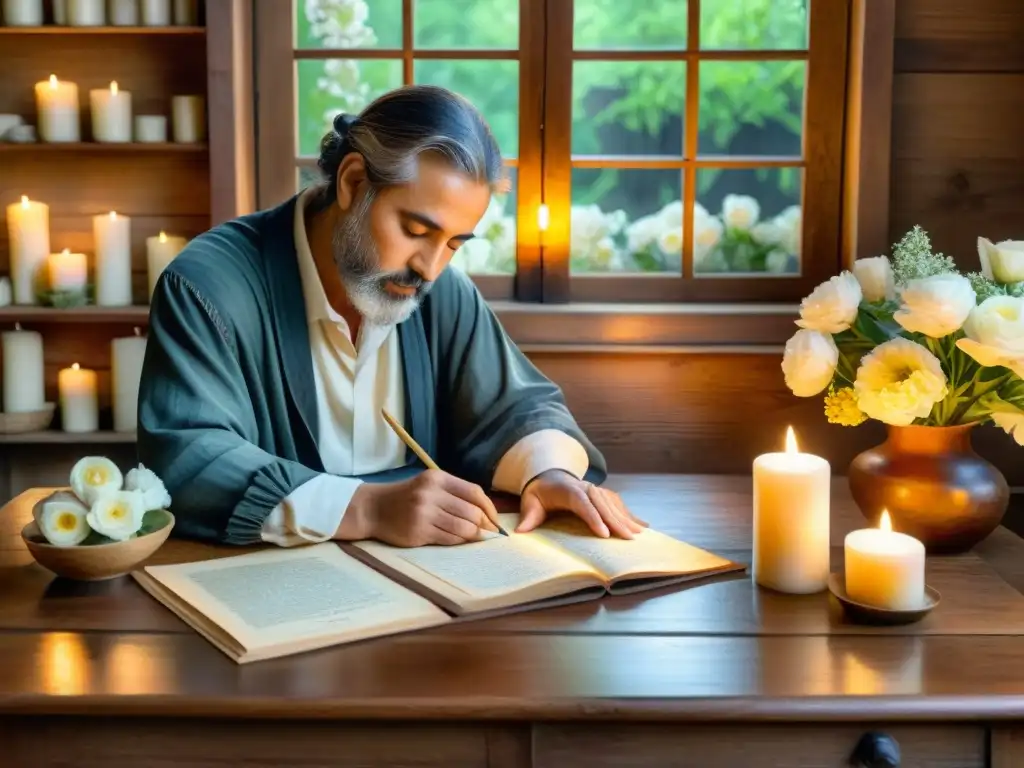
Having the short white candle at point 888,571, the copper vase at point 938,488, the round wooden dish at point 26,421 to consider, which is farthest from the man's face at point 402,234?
the round wooden dish at point 26,421

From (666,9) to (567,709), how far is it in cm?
203

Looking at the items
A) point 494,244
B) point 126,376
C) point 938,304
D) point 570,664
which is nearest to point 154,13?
point 126,376

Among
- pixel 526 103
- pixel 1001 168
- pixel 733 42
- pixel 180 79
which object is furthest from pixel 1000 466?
pixel 180 79

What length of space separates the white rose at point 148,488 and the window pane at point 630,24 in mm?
1688

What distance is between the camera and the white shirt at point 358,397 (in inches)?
75.0

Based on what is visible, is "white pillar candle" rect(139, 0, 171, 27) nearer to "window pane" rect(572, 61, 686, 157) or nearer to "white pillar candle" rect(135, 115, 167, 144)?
"white pillar candle" rect(135, 115, 167, 144)

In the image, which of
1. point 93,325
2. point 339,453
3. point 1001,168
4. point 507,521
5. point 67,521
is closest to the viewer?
point 67,521

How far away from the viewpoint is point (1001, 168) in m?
2.71

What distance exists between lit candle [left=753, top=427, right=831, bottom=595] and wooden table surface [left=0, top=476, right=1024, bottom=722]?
1.1 inches

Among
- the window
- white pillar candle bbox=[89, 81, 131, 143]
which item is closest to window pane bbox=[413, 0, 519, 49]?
the window

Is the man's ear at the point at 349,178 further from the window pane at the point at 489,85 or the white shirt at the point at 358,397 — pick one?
the window pane at the point at 489,85

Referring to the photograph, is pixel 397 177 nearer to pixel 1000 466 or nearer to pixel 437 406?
pixel 437 406

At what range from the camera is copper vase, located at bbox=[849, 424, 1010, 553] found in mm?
1599

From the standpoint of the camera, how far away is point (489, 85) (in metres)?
2.83
